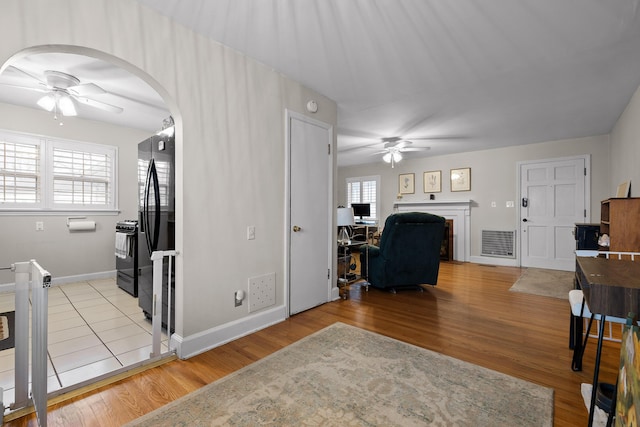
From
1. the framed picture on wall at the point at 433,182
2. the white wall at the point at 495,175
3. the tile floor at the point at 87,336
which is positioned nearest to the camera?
the tile floor at the point at 87,336

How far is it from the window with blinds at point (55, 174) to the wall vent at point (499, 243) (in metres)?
6.98

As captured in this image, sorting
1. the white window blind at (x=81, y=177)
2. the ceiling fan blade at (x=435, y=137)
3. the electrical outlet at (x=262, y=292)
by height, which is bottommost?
the electrical outlet at (x=262, y=292)

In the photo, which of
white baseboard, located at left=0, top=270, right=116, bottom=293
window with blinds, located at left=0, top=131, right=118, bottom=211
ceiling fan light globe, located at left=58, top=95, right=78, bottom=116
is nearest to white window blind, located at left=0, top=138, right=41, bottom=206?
window with blinds, located at left=0, top=131, right=118, bottom=211

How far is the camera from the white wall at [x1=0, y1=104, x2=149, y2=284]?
374 cm

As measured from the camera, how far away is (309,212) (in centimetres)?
318

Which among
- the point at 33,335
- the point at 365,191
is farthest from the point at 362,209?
the point at 33,335

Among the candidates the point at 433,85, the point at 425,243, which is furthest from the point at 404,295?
the point at 433,85

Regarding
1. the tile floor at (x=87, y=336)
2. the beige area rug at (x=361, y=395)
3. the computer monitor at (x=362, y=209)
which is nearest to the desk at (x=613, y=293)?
the beige area rug at (x=361, y=395)

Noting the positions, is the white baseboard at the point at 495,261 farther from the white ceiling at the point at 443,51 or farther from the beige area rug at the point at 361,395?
the beige area rug at the point at 361,395

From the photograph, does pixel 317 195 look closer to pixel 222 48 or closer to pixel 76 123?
pixel 222 48

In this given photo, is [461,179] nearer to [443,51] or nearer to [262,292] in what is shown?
[443,51]

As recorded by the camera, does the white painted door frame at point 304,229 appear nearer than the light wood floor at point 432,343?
No

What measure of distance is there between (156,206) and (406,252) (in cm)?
286

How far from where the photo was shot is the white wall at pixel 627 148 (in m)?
3.18
